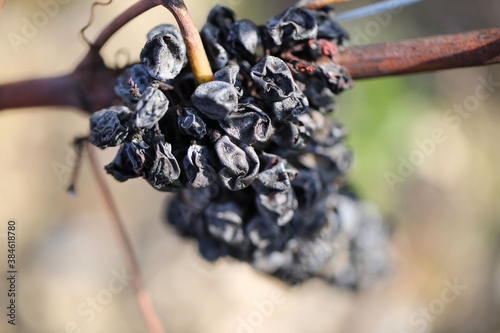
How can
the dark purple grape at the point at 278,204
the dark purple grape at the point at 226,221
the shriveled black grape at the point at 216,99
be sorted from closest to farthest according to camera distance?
the shriveled black grape at the point at 216,99 < the dark purple grape at the point at 278,204 < the dark purple grape at the point at 226,221

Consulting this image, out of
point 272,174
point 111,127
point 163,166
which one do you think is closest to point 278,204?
point 272,174

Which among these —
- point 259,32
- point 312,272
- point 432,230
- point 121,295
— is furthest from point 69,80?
point 432,230

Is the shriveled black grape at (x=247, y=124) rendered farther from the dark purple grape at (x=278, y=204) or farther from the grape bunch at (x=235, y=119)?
the dark purple grape at (x=278, y=204)

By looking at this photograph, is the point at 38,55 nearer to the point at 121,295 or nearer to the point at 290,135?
the point at 121,295

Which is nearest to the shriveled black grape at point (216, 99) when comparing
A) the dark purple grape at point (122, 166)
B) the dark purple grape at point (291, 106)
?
the dark purple grape at point (291, 106)

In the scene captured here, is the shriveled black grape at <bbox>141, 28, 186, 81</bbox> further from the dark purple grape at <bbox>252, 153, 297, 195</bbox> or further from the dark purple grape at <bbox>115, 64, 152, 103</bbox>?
the dark purple grape at <bbox>252, 153, 297, 195</bbox>

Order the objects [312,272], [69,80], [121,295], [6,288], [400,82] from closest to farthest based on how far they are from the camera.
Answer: [69,80] < [312,272] < [6,288] < [121,295] < [400,82]
